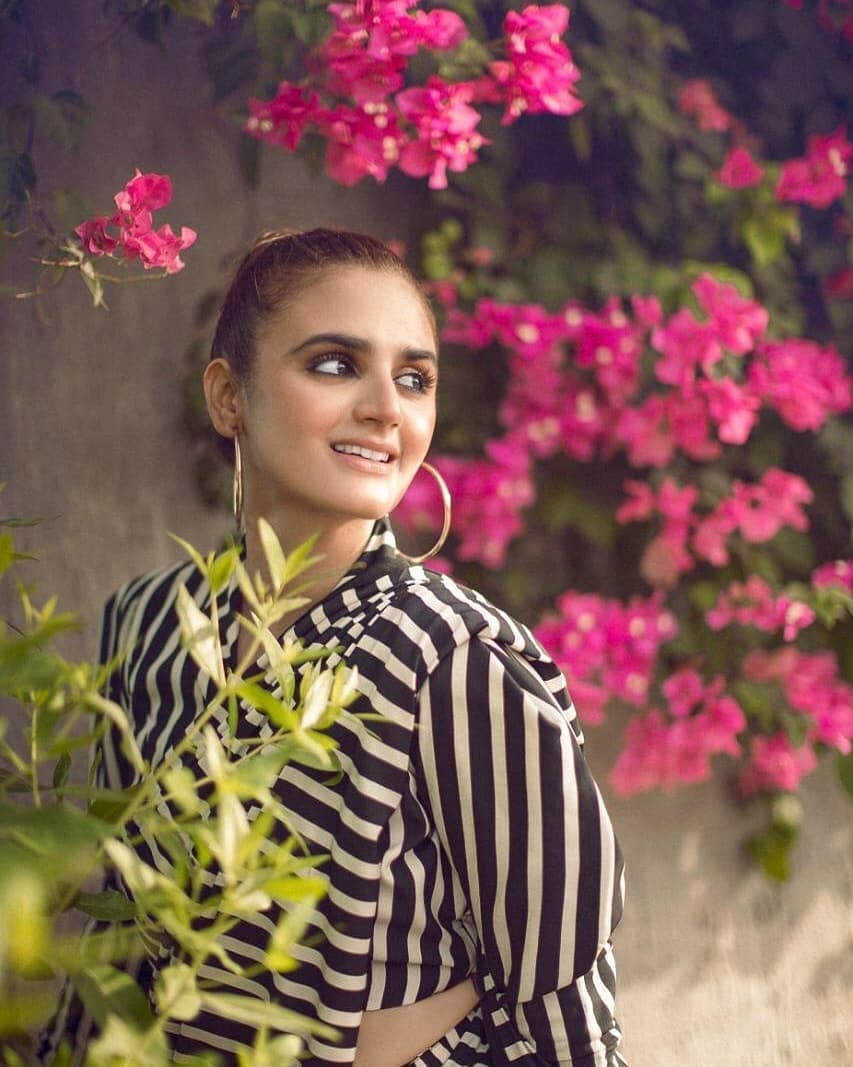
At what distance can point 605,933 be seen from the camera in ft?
3.56

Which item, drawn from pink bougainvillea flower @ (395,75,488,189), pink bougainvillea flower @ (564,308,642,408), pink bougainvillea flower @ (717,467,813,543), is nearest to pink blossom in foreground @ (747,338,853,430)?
pink bougainvillea flower @ (717,467,813,543)

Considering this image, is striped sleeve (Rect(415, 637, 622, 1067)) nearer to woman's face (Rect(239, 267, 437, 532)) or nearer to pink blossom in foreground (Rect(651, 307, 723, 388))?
woman's face (Rect(239, 267, 437, 532))

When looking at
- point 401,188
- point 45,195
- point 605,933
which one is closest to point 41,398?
point 45,195

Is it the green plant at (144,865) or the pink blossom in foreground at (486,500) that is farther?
the pink blossom in foreground at (486,500)

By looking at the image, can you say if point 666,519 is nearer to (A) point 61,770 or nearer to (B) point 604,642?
(B) point 604,642

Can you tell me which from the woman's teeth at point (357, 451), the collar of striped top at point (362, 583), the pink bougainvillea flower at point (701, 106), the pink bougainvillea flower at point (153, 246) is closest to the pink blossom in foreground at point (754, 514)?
the pink bougainvillea flower at point (701, 106)

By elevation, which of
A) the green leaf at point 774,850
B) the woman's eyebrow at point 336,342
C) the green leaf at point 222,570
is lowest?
the green leaf at point 774,850

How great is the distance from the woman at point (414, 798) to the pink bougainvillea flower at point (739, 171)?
1045mm

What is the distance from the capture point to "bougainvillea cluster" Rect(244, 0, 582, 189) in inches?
53.6

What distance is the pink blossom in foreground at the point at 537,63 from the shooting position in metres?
1.43

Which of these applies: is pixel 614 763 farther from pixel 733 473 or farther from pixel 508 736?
pixel 508 736

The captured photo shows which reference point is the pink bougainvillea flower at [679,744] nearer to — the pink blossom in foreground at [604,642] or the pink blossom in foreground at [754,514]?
the pink blossom in foreground at [604,642]

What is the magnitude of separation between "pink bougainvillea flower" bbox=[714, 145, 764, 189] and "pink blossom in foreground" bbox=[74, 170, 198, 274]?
1213 mm

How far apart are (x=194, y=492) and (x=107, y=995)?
1.31 metres
